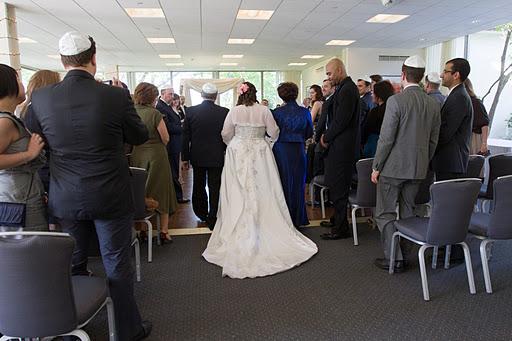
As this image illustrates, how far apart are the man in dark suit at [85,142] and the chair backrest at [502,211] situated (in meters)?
2.22

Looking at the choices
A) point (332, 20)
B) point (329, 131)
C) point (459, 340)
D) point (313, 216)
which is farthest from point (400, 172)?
point (332, 20)

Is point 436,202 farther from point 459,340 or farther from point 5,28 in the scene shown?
point 5,28

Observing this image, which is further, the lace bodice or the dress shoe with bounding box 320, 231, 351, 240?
the dress shoe with bounding box 320, 231, 351, 240

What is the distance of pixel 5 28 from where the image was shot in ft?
22.3

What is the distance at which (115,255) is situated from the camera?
73.2 inches

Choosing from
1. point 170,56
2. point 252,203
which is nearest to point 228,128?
point 252,203

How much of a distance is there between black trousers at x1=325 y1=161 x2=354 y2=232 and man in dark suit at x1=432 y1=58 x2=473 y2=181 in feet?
2.68

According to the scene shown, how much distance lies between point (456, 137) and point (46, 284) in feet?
9.37

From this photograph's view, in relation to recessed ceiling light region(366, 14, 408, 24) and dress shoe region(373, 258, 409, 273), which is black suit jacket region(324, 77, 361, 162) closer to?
dress shoe region(373, 258, 409, 273)

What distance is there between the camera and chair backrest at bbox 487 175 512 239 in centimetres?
242

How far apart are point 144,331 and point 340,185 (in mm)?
2194

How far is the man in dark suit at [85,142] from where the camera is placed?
1.67 m

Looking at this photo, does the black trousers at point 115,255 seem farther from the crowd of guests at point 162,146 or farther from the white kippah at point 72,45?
the white kippah at point 72,45

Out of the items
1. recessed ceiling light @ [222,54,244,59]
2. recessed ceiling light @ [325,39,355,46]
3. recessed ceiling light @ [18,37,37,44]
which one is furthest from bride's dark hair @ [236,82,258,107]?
recessed ceiling light @ [222,54,244,59]
